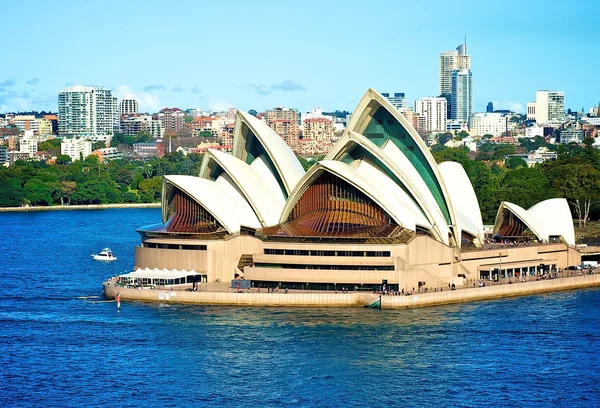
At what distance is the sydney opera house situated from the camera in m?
61.0

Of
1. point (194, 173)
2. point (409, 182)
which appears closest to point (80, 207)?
point (194, 173)

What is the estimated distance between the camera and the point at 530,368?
46.6 meters

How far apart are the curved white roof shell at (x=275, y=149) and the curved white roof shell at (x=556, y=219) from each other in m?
13.9

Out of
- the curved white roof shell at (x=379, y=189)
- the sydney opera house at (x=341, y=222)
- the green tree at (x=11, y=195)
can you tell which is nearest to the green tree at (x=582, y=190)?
the sydney opera house at (x=341, y=222)

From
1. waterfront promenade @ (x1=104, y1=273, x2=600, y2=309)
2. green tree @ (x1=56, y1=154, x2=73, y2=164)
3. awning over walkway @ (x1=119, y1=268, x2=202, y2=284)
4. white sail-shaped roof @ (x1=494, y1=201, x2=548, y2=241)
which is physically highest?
green tree @ (x1=56, y1=154, x2=73, y2=164)

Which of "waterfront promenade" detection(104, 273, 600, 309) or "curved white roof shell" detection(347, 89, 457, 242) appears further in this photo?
"curved white roof shell" detection(347, 89, 457, 242)

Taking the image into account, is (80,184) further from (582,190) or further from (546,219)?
(546,219)

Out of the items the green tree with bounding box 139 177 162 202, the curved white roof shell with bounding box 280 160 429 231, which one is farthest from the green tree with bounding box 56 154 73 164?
the curved white roof shell with bounding box 280 160 429 231

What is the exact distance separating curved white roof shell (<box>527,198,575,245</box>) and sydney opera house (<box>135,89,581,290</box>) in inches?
20.9

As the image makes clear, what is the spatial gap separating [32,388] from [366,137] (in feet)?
93.9

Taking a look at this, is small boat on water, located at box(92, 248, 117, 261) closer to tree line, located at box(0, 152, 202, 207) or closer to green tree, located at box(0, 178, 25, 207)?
green tree, located at box(0, 178, 25, 207)

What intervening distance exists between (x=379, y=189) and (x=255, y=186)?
759cm

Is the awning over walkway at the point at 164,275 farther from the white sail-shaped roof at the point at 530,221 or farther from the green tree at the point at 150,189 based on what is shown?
the green tree at the point at 150,189

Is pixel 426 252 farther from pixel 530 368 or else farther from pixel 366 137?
pixel 530 368
